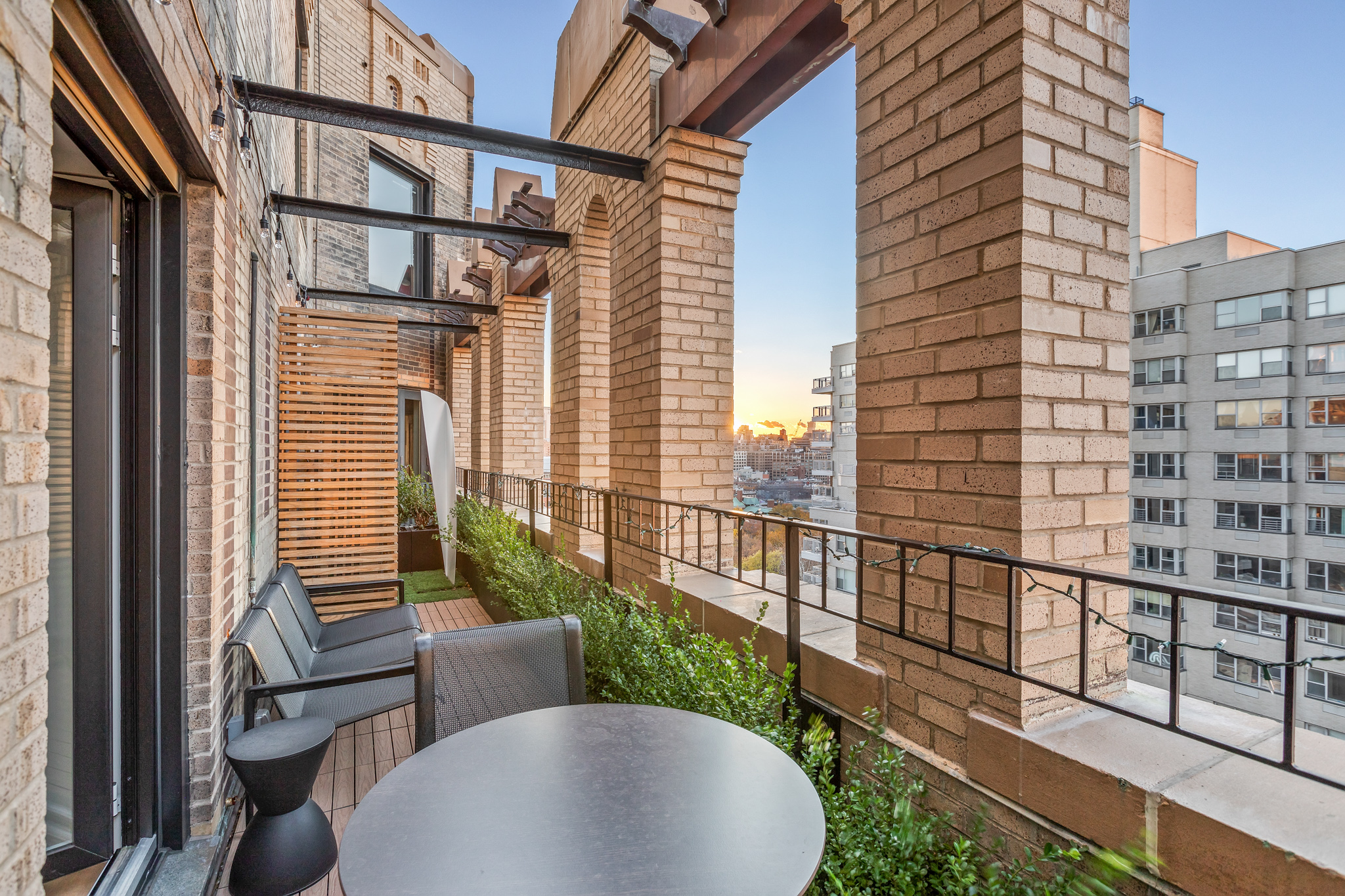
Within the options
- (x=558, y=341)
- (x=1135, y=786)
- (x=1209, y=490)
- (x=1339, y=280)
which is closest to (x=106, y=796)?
(x=1135, y=786)

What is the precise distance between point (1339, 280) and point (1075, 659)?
0.95m

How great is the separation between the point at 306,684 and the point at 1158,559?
2457mm

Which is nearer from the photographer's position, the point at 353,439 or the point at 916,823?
the point at 916,823

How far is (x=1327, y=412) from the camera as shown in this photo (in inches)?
37.0

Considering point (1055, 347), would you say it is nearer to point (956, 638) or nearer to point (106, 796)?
point (956, 638)

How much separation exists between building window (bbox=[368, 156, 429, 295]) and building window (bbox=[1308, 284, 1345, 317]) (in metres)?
9.76

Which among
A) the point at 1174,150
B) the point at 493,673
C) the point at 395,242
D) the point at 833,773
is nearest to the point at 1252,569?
the point at 1174,150

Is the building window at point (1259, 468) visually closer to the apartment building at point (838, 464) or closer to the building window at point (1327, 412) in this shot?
the building window at point (1327, 412)

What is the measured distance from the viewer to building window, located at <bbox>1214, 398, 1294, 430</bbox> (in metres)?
0.99

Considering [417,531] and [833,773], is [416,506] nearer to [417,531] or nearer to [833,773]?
[417,531]

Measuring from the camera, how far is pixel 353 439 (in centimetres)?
429

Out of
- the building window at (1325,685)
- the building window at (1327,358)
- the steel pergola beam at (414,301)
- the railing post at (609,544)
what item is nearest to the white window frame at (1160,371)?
the building window at (1327,358)

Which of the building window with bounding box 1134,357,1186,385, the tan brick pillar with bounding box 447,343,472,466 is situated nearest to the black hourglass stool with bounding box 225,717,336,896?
the building window with bounding box 1134,357,1186,385

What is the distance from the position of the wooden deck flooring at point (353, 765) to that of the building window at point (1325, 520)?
7.49 feet
